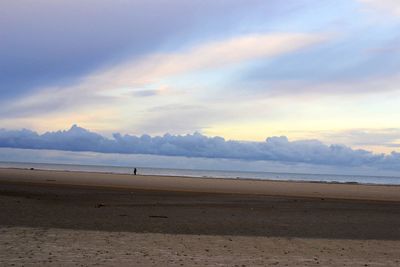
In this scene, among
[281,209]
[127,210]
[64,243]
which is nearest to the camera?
[64,243]

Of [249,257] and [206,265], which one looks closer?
[206,265]

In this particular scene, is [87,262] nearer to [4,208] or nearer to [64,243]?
[64,243]

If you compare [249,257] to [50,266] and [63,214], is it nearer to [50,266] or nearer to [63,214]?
[50,266]

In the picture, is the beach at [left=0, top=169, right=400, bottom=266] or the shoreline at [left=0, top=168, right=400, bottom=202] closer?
the beach at [left=0, top=169, right=400, bottom=266]

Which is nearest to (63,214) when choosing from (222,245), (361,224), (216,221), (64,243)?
(216,221)

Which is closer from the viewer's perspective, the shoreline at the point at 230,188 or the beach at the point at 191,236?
the beach at the point at 191,236

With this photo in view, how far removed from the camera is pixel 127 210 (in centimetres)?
2567

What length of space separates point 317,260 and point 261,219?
10.3 meters

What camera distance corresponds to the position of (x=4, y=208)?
78.9 ft

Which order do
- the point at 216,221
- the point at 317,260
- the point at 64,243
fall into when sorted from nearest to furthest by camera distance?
the point at 317,260 → the point at 64,243 → the point at 216,221

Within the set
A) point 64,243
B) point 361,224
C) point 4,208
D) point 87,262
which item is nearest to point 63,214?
point 4,208

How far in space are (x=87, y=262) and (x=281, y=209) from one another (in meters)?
18.8

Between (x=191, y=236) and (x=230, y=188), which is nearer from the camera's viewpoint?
(x=191, y=236)

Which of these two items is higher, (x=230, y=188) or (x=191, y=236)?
(x=230, y=188)
